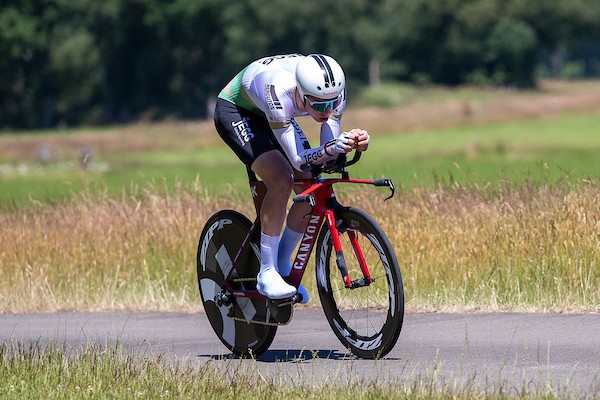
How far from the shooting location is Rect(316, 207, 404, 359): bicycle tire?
758 cm

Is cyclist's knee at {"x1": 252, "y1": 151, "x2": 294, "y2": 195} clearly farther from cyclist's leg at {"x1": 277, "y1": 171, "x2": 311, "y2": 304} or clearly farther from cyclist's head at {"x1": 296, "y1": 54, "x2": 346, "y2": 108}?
cyclist's head at {"x1": 296, "y1": 54, "x2": 346, "y2": 108}

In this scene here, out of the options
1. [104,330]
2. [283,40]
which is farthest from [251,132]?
[283,40]

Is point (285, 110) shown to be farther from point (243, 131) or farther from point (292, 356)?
point (292, 356)

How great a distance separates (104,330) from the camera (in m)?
10.4

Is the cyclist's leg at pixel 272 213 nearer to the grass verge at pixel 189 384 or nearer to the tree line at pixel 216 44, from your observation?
the grass verge at pixel 189 384

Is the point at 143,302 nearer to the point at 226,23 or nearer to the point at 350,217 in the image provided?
the point at 350,217

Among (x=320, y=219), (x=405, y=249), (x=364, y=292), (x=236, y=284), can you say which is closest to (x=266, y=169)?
(x=320, y=219)

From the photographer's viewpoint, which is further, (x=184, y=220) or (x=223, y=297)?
(x=184, y=220)

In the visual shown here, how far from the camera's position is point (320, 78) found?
7.65 m

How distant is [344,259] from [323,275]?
32 cm

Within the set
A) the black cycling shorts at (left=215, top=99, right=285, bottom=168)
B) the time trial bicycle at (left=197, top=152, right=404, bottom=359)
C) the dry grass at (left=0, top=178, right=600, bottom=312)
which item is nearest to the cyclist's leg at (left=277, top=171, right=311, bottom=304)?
the time trial bicycle at (left=197, top=152, right=404, bottom=359)

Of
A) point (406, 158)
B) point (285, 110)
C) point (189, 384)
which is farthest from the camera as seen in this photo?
point (406, 158)

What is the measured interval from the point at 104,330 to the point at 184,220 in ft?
11.0

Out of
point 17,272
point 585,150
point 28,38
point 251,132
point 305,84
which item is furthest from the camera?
point 28,38
